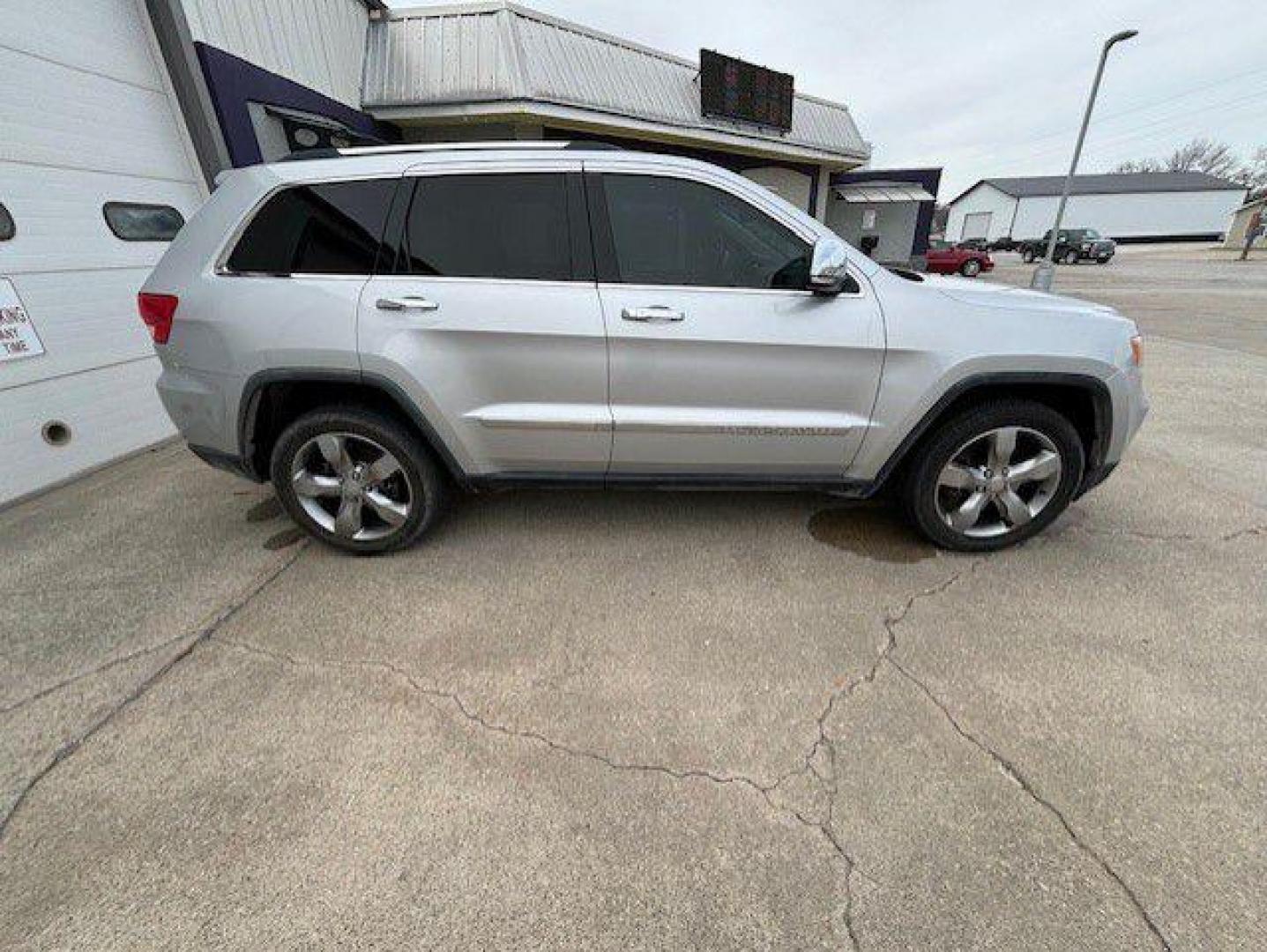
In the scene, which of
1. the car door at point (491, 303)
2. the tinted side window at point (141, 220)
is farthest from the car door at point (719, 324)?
the tinted side window at point (141, 220)

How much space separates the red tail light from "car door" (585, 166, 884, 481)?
2000mm

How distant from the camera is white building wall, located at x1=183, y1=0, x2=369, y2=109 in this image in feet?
15.8

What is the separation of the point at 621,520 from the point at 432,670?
4.57 feet

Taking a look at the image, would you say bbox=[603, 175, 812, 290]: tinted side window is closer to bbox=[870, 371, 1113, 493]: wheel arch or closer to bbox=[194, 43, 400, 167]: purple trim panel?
bbox=[870, 371, 1113, 493]: wheel arch

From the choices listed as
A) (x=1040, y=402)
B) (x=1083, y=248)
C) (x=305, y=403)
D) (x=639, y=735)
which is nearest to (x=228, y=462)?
(x=305, y=403)

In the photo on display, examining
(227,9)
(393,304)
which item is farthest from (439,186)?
(227,9)

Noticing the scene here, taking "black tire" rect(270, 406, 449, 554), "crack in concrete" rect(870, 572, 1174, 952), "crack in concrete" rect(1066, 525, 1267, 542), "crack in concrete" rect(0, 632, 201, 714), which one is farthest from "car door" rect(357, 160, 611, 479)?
"crack in concrete" rect(1066, 525, 1267, 542)

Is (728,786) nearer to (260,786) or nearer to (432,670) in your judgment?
(432,670)

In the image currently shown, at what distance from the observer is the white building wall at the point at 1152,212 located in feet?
164

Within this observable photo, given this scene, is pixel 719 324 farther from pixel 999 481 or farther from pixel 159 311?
pixel 159 311

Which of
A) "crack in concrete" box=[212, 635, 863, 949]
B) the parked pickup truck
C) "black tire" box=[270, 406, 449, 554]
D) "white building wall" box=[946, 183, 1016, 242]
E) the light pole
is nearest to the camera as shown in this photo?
"crack in concrete" box=[212, 635, 863, 949]

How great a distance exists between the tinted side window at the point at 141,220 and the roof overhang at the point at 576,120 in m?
4.44

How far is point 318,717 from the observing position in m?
2.02

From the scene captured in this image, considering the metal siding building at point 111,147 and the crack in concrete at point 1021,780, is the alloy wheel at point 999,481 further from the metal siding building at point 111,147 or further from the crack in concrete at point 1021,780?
the metal siding building at point 111,147
